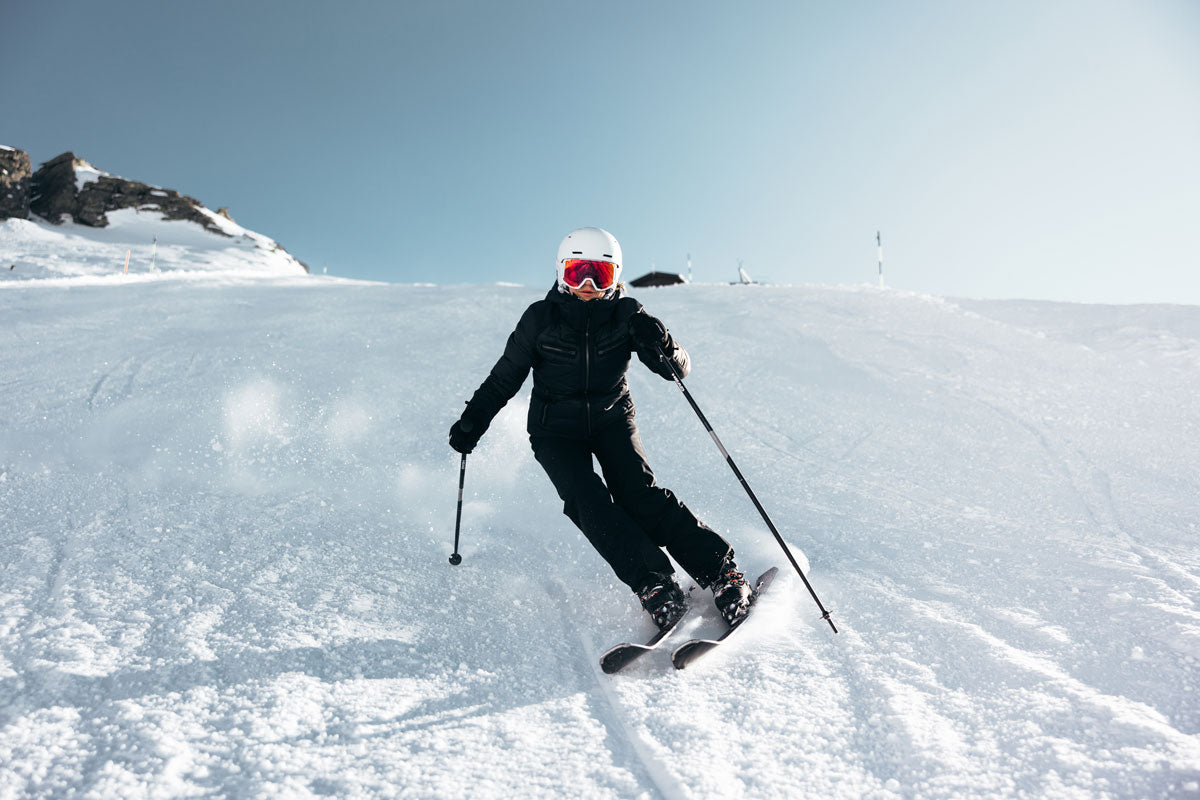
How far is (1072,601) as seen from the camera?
9.20 ft

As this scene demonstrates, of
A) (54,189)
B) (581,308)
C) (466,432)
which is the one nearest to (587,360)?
(581,308)

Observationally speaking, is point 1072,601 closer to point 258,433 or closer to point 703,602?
point 703,602

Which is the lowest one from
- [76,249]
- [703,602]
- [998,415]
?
[703,602]

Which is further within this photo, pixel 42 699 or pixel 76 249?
pixel 76 249

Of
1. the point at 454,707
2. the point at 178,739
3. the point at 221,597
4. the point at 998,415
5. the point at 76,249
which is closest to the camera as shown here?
the point at 178,739

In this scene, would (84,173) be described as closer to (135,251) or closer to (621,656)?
(135,251)

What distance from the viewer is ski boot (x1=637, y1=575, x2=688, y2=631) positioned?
2654 millimetres

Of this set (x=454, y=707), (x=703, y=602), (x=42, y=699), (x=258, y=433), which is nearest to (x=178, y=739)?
(x=42, y=699)

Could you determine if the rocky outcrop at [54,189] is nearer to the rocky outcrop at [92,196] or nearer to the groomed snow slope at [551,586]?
the rocky outcrop at [92,196]

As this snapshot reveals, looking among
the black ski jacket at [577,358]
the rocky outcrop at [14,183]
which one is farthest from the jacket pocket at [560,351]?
the rocky outcrop at [14,183]

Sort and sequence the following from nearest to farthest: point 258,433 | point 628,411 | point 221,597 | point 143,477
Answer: point 221,597, point 628,411, point 143,477, point 258,433

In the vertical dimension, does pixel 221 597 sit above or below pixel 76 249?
below

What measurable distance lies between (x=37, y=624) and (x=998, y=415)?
6.43 m

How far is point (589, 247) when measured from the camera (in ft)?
10.9
